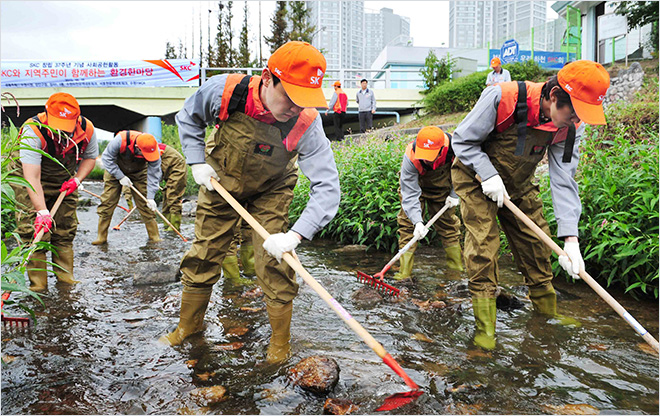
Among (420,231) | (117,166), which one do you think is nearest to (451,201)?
(420,231)

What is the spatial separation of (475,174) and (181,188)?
608 cm

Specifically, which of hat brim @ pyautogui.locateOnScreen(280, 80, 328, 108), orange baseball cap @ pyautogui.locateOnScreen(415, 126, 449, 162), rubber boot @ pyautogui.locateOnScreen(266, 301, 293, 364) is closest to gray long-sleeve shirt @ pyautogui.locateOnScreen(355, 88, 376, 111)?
orange baseball cap @ pyautogui.locateOnScreen(415, 126, 449, 162)

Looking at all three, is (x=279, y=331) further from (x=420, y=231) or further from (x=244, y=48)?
(x=244, y=48)

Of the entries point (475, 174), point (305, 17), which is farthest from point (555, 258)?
point (305, 17)

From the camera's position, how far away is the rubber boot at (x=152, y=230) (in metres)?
7.83

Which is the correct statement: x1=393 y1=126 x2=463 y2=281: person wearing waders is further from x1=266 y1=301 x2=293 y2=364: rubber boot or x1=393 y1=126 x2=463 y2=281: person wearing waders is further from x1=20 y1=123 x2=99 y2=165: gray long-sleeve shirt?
x1=20 y1=123 x2=99 y2=165: gray long-sleeve shirt

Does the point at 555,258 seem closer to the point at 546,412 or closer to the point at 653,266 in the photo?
the point at 653,266

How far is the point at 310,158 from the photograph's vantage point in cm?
290

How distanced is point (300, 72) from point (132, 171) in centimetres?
591

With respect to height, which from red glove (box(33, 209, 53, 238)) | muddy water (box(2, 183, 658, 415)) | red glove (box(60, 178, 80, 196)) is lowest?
muddy water (box(2, 183, 658, 415))

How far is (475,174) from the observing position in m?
3.40

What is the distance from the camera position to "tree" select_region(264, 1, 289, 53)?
2562cm

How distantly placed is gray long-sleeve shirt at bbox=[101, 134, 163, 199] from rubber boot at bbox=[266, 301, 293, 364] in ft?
16.4

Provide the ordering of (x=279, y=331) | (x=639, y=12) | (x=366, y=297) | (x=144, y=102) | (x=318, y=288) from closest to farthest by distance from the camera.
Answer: (x=318, y=288), (x=279, y=331), (x=366, y=297), (x=639, y=12), (x=144, y=102)
